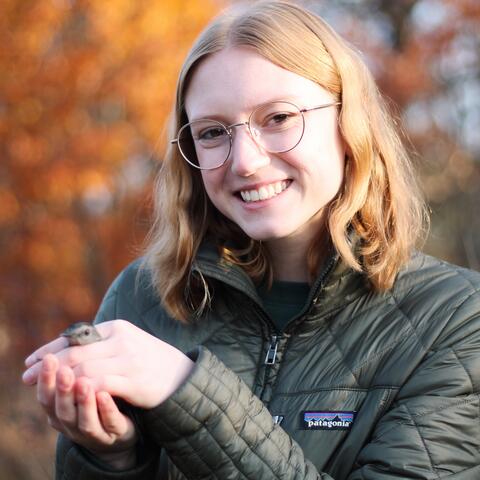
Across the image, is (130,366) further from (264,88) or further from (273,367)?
(264,88)

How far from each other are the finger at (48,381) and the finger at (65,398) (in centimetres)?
2

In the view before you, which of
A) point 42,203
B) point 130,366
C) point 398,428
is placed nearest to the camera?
point 130,366

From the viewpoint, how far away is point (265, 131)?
2406mm

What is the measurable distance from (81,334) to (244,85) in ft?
2.99

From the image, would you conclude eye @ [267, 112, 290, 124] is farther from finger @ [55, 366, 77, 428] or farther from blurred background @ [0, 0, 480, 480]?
blurred background @ [0, 0, 480, 480]

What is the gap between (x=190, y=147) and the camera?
9.04 feet

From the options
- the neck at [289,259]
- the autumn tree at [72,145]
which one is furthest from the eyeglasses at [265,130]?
the autumn tree at [72,145]

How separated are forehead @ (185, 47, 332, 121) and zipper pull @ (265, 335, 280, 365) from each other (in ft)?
2.27

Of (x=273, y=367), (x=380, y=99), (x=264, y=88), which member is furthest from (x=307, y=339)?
(x=380, y=99)

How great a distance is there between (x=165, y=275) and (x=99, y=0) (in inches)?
299

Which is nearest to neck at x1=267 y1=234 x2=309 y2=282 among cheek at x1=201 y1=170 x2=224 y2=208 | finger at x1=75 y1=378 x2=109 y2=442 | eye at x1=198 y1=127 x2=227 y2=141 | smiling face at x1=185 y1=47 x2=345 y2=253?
smiling face at x1=185 y1=47 x2=345 y2=253

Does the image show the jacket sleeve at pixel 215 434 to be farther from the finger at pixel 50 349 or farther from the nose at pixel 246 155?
A: the nose at pixel 246 155

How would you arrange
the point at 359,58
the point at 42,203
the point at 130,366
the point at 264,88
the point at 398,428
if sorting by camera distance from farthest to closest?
the point at 42,203
the point at 359,58
the point at 264,88
the point at 398,428
the point at 130,366

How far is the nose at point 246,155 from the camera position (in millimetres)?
2385
